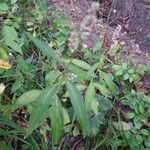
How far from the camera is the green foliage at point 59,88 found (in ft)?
5.95

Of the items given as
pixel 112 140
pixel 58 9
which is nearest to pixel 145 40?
pixel 58 9

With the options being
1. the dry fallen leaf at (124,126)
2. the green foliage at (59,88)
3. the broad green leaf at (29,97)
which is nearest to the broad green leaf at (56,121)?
the green foliage at (59,88)

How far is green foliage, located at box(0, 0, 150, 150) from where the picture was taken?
1.81 m

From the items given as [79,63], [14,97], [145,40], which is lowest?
[145,40]

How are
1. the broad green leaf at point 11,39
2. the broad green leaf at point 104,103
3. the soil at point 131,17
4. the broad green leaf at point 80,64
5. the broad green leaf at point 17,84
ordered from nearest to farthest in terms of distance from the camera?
the broad green leaf at point 80,64 → the broad green leaf at point 11,39 → the broad green leaf at point 17,84 → the broad green leaf at point 104,103 → the soil at point 131,17

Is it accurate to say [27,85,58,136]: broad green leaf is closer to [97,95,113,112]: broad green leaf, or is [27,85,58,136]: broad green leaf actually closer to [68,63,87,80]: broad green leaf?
[68,63,87,80]: broad green leaf

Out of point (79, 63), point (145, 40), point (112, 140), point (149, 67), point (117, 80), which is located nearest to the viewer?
point (79, 63)

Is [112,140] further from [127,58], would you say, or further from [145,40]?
[145,40]

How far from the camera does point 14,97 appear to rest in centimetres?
208

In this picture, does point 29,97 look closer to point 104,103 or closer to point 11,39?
point 11,39

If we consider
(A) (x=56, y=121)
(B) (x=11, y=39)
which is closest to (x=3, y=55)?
(B) (x=11, y=39)

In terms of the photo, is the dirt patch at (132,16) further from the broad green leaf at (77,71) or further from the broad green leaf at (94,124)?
the broad green leaf at (77,71)

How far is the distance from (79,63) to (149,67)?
1.27 metres

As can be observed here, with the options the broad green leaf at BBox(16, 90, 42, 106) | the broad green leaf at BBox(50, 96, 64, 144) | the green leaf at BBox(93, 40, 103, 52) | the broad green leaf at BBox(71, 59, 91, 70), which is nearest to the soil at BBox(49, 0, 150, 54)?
the green leaf at BBox(93, 40, 103, 52)
